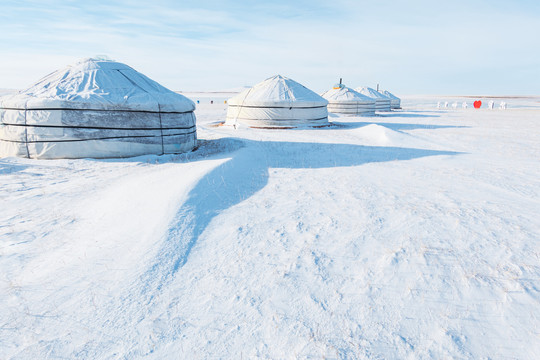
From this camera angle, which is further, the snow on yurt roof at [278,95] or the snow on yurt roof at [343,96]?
the snow on yurt roof at [343,96]

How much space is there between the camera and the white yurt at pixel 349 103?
1973cm

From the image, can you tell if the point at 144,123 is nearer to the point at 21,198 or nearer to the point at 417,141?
the point at 21,198

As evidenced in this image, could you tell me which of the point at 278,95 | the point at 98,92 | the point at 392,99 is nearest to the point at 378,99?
the point at 392,99

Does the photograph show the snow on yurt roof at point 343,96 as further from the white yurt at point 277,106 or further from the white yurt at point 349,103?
the white yurt at point 277,106

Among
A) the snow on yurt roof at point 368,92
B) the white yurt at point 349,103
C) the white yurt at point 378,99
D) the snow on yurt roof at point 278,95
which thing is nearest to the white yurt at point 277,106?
the snow on yurt roof at point 278,95

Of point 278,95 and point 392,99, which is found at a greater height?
point 392,99

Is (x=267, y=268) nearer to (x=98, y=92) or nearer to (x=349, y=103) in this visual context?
(x=98, y=92)

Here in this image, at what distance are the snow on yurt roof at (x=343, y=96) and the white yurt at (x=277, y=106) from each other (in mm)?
6430

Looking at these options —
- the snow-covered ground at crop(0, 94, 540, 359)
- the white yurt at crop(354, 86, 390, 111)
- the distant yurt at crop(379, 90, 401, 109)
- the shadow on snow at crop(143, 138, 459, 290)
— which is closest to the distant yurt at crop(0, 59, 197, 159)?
the shadow on snow at crop(143, 138, 459, 290)

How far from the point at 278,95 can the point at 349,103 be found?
7939mm

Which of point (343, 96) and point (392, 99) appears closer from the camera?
point (343, 96)

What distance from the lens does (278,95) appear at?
13117 millimetres

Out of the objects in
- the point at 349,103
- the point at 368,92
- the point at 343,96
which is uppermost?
the point at 368,92

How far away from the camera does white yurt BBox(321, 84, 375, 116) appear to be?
19.7m
